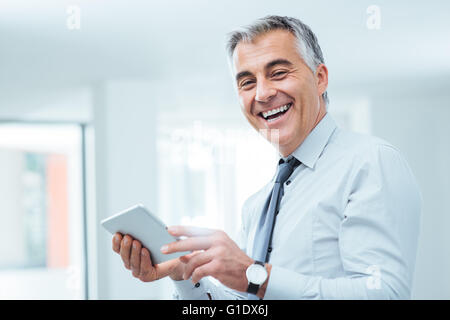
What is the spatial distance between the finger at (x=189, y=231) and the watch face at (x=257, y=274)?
10cm

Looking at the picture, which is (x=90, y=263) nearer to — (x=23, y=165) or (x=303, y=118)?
(x=23, y=165)

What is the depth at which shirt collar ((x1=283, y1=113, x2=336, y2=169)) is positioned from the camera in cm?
124

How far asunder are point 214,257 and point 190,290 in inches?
12.9

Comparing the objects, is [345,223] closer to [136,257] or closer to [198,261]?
[198,261]

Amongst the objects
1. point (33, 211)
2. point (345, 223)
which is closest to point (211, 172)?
point (345, 223)

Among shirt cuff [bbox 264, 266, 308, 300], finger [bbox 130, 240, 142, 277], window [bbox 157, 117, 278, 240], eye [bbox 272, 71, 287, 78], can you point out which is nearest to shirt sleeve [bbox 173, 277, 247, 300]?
finger [bbox 130, 240, 142, 277]

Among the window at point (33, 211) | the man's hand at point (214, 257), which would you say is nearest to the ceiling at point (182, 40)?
the man's hand at point (214, 257)

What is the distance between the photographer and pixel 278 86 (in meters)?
1.22

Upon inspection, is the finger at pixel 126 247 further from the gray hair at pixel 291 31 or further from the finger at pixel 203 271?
the gray hair at pixel 291 31

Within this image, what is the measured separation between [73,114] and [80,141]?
0.54 metres

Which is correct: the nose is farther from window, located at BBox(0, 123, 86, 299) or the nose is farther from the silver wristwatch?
window, located at BBox(0, 123, 86, 299)
